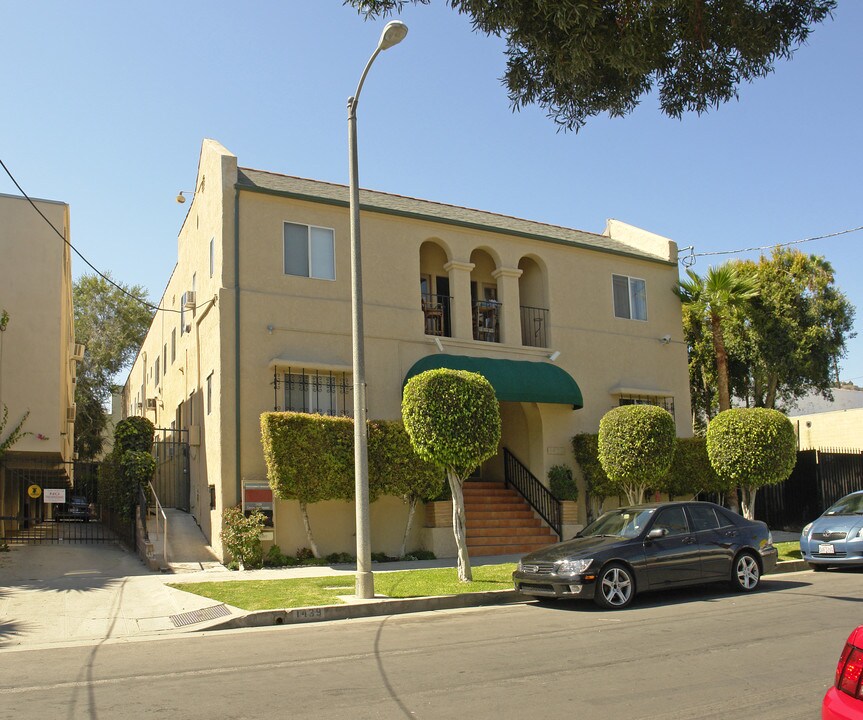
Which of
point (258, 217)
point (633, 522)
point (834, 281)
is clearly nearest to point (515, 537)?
point (633, 522)

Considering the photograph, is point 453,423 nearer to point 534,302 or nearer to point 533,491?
point 533,491

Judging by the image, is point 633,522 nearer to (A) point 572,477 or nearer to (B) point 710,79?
(B) point 710,79

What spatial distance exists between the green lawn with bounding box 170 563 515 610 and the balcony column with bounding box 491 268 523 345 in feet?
24.7

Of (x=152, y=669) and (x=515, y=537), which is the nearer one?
(x=152, y=669)

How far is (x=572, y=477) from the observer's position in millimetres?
21234

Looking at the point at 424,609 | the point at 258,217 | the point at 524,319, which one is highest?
the point at 258,217

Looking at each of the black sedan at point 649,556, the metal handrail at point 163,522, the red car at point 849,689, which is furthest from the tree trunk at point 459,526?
the red car at point 849,689

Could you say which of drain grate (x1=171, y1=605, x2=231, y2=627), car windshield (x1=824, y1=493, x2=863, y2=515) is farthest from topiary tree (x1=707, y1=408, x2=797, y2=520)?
drain grate (x1=171, y1=605, x2=231, y2=627)

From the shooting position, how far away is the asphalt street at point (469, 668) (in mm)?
6336

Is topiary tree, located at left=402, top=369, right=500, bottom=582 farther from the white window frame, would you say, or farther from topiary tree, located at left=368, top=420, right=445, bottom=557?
the white window frame

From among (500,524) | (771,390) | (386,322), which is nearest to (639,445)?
(500,524)

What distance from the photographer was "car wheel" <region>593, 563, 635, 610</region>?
36.2 feet

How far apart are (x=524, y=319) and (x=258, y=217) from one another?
7.87m

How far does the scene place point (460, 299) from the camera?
2045 centimetres
